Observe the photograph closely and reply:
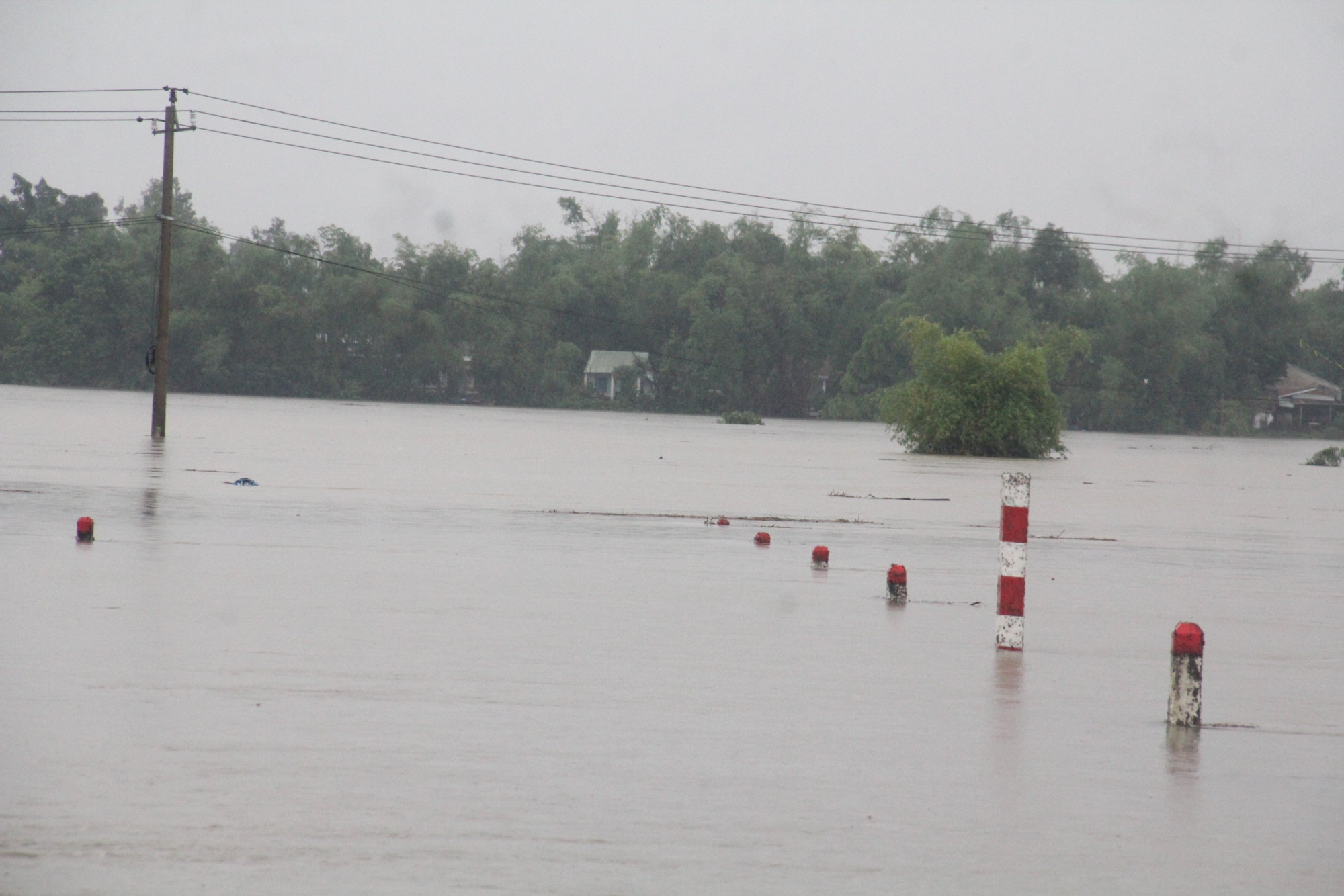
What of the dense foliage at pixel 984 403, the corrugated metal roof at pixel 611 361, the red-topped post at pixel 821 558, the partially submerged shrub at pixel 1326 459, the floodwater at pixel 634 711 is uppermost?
the corrugated metal roof at pixel 611 361

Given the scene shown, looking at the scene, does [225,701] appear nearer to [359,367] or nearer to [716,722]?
[716,722]

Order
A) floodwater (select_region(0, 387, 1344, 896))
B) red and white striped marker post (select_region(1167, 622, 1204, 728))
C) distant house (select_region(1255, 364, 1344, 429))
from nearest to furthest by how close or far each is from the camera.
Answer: floodwater (select_region(0, 387, 1344, 896))
red and white striped marker post (select_region(1167, 622, 1204, 728))
distant house (select_region(1255, 364, 1344, 429))

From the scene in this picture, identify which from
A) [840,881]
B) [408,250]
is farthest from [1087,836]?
[408,250]

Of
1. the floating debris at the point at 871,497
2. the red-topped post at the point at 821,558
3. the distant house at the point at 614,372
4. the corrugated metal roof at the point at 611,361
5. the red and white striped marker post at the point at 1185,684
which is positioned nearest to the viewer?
the red and white striped marker post at the point at 1185,684

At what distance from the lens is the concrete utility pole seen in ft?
130

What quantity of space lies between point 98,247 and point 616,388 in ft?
135

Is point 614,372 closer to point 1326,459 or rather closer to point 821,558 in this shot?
point 1326,459

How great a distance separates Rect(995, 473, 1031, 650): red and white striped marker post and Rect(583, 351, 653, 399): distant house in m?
122

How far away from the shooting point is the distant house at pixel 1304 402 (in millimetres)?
131750

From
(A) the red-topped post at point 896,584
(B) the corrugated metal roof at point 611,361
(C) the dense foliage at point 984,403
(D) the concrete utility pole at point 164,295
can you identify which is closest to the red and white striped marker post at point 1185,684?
(A) the red-topped post at point 896,584

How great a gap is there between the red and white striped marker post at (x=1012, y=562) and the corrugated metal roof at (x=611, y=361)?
410 ft

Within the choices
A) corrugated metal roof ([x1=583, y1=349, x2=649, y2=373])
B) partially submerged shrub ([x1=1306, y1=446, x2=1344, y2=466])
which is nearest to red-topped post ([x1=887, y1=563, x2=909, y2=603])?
partially submerged shrub ([x1=1306, y1=446, x2=1344, y2=466])

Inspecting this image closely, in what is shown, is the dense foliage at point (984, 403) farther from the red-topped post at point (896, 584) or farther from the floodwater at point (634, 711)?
the red-topped post at point (896, 584)

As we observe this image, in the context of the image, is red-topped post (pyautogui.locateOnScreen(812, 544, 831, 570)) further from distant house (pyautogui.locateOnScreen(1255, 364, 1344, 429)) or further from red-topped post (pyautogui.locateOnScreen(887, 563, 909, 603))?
distant house (pyautogui.locateOnScreen(1255, 364, 1344, 429))
